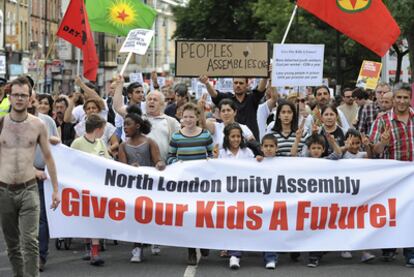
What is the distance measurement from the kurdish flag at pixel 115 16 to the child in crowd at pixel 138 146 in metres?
6.19

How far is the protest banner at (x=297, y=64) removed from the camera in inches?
516

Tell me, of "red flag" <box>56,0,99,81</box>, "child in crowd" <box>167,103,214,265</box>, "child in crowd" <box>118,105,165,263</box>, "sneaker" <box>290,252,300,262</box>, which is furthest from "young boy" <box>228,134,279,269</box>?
"red flag" <box>56,0,99,81</box>

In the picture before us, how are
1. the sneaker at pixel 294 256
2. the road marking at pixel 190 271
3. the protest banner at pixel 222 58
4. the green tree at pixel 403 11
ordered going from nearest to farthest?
1. the road marking at pixel 190 271
2. the sneaker at pixel 294 256
3. the protest banner at pixel 222 58
4. the green tree at pixel 403 11

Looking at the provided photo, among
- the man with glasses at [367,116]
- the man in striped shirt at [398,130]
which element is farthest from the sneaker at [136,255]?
the man with glasses at [367,116]

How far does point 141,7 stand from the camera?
17547mm

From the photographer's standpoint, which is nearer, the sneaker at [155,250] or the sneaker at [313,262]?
the sneaker at [313,262]

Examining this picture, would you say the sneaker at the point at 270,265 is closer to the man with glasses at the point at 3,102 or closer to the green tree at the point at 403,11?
the man with glasses at the point at 3,102

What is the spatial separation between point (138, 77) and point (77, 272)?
10457mm

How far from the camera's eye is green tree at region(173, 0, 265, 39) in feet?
215

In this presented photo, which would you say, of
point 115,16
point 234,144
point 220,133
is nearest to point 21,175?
point 234,144

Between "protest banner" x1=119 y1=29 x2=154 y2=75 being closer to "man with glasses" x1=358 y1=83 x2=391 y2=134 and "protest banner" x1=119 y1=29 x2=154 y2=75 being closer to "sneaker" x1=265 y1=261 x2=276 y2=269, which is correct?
"man with glasses" x1=358 y1=83 x2=391 y2=134

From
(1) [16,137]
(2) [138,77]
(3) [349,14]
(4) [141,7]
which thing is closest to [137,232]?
(1) [16,137]

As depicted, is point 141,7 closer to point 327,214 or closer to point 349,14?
point 349,14

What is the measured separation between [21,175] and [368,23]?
21.7 ft
